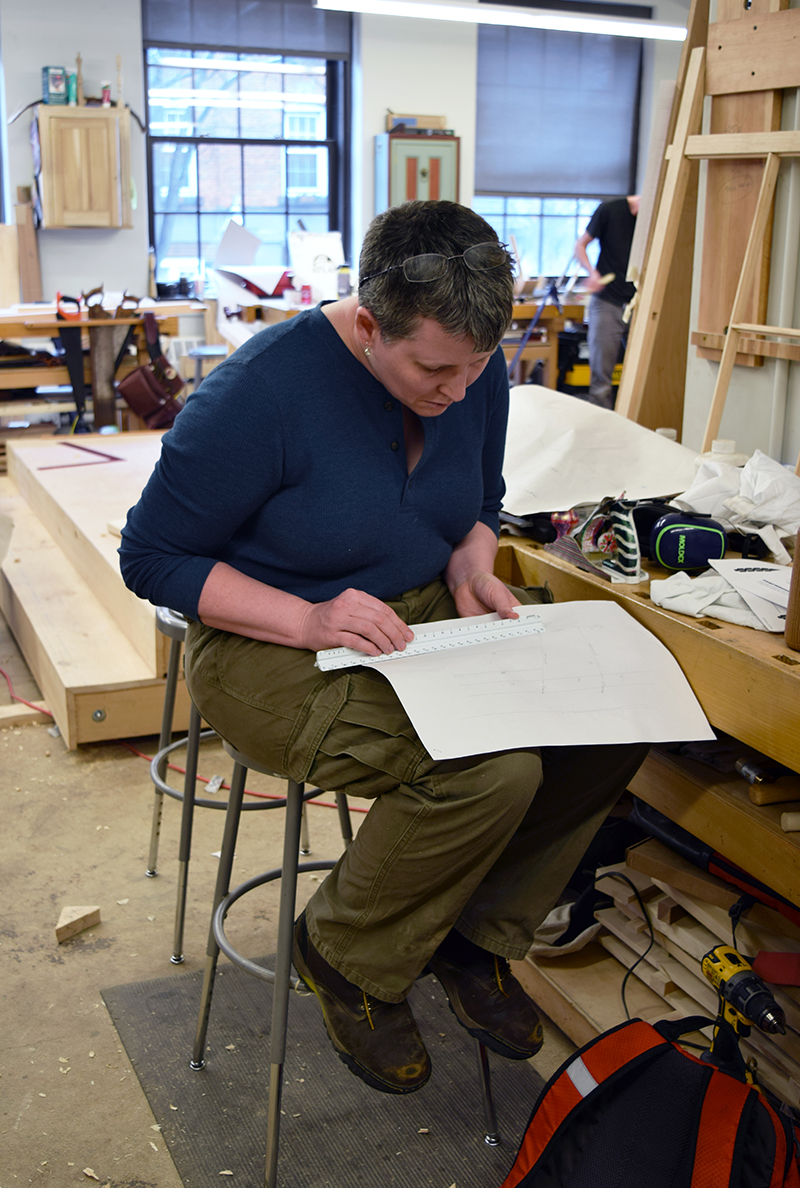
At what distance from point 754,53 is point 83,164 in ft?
20.4

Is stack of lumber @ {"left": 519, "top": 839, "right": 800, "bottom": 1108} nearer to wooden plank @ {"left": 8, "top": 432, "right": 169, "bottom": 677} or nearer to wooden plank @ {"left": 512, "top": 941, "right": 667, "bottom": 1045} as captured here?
wooden plank @ {"left": 512, "top": 941, "right": 667, "bottom": 1045}

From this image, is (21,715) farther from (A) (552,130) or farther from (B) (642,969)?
(A) (552,130)

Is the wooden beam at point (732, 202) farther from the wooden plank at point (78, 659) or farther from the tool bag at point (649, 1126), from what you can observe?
the wooden plank at point (78, 659)

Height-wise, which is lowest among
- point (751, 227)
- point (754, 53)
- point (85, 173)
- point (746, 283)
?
point (746, 283)

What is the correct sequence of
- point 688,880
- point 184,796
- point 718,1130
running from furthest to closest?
point 184,796, point 688,880, point 718,1130

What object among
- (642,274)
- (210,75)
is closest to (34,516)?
(642,274)

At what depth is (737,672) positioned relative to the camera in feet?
4.28

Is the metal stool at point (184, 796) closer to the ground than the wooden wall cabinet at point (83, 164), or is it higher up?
closer to the ground

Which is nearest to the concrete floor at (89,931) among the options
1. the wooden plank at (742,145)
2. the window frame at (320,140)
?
the wooden plank at (742,145)

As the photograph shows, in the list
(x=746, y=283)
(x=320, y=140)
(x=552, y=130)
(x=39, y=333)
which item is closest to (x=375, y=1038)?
(x=746, y=283)

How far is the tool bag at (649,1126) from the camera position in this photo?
1.12 m

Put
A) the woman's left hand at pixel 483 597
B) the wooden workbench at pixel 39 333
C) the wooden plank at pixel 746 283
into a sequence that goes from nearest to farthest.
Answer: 1. the woman's left hand at pixel 483 597
2. the wooden plank at pixel 746 283
3. the wooden workbench at pixel 39 333

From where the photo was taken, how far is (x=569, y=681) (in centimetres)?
131

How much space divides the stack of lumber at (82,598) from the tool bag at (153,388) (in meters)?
0.65
